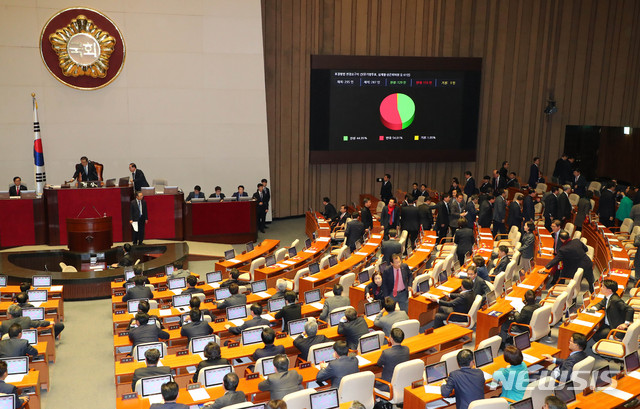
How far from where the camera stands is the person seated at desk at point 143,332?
8242 millimetres

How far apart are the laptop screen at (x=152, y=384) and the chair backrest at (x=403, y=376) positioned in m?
2.49

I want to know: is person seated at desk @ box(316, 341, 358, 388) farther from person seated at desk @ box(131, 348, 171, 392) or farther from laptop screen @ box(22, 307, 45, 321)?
laptop screen @ box(22, 307, 45, 321)

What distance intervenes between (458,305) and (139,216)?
830cm

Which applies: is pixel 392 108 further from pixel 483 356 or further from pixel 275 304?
pixel 483 356

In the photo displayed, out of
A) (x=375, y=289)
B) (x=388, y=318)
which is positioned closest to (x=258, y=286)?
(x=375, y=289)

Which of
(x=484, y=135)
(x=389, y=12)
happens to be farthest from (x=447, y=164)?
(x=389, y=12)

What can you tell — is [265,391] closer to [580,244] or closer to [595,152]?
[580,244]

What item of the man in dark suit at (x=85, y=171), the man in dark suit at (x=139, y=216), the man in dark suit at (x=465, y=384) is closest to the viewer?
the man in dark suit at (x=465, y=384)

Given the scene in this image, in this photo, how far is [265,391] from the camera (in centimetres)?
692

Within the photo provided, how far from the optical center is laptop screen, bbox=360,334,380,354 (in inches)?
310

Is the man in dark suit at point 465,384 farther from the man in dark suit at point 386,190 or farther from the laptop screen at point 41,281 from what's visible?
the man in dark suit at point 386,190

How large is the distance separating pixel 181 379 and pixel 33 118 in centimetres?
1109

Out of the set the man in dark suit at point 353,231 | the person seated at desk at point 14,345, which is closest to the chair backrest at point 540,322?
the man in dark suit at point 353,231

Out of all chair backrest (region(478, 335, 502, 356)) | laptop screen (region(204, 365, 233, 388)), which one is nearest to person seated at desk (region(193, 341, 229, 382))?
laptop screen (region(204, 365, 233, 388))
